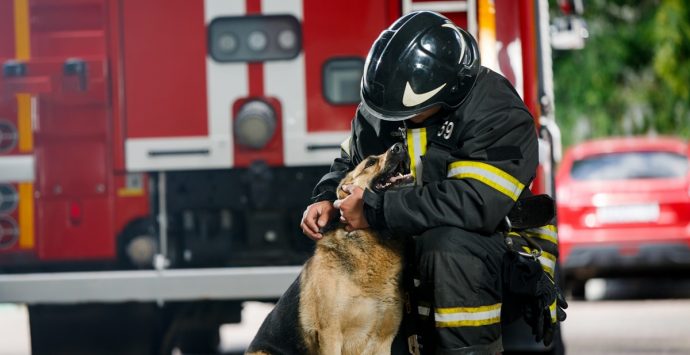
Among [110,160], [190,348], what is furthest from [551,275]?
[190,348]

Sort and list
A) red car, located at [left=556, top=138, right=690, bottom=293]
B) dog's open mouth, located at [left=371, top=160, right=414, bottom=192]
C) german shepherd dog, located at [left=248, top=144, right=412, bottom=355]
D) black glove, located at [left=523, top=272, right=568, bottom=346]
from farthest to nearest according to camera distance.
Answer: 1. red car, located at [left=556, top=138, right=690, bottom=293]
2. german shepherd dog, located at [left=248, top=144, right=412, bottom=355]
3. dog's open mouth, located at [left=371, top=160, right=414, bottom=192]
4. black glove, located at [left=523, top=272, right=568, bottom=346]

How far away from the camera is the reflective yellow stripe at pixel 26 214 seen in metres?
6.50

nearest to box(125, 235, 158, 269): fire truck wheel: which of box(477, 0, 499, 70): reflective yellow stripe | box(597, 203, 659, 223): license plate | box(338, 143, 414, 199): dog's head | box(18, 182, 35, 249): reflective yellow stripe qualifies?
box(18, 182, 35, 249): reflective yellow stripe

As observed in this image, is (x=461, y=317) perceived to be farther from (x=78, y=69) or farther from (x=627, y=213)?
(x=627, y=213)

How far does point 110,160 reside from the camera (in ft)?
21.2

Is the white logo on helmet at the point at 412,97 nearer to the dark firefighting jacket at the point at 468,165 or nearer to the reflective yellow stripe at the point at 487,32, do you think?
the dark firefighting jacket at the point at 468,165

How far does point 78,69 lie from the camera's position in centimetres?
636

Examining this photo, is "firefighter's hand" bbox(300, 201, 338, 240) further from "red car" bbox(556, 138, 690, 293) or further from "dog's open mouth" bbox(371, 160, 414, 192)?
"red car" bbox(556, 138, 690, 293)

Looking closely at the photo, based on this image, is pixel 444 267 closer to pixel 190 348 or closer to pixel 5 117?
pixel 5 117

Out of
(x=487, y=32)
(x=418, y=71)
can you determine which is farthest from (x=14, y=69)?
(x=418, y=71)

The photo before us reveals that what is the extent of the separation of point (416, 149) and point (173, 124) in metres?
2.22

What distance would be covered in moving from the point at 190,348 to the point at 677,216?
4955 mm

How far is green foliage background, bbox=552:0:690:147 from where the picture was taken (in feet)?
64.2

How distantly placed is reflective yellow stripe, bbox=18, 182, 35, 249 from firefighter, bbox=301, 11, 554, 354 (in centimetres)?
235
